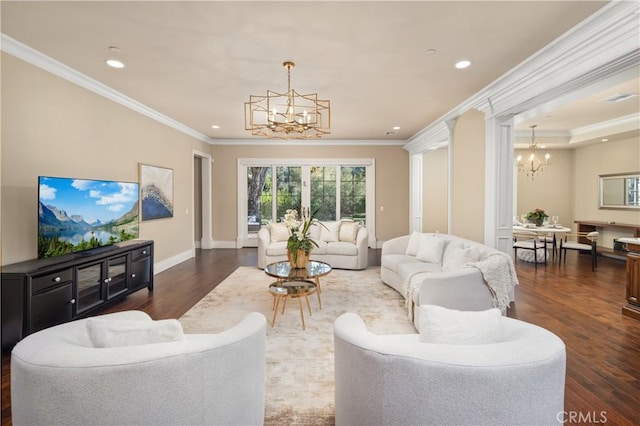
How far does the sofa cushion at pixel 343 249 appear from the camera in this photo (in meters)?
5.71

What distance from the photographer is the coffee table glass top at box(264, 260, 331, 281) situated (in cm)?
359

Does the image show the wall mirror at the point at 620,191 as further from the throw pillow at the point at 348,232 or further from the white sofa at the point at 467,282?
the throw pillow at the point at 348,232

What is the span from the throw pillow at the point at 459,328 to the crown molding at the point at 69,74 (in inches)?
164

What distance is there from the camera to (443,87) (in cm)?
413

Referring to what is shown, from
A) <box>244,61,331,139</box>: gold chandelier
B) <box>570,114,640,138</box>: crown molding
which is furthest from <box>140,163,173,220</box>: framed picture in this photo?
<box>570,114,640,138</box>: crown molding

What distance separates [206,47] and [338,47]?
1.27 m

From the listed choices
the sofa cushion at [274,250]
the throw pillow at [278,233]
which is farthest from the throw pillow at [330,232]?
the sofa cushion at [274,250]

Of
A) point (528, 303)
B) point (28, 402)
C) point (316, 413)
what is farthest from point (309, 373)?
point (528, 303)

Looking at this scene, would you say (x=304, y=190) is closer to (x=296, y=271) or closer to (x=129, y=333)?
(x=296, y=271)

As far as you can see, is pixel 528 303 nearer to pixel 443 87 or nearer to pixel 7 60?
pixel 443 87

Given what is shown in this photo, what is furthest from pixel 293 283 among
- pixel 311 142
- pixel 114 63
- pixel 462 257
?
pixel 311 142

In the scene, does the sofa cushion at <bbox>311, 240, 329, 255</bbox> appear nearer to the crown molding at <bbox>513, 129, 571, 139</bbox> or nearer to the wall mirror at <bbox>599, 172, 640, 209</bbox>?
the crown molding at <bbox>513, 129, 571, 139</bbox>

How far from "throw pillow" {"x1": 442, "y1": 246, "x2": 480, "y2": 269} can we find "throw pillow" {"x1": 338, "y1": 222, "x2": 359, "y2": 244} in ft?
7.90

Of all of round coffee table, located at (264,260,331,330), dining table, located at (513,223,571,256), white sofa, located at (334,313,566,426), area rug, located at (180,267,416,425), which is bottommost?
area rug, located at (180,267,416,425)
